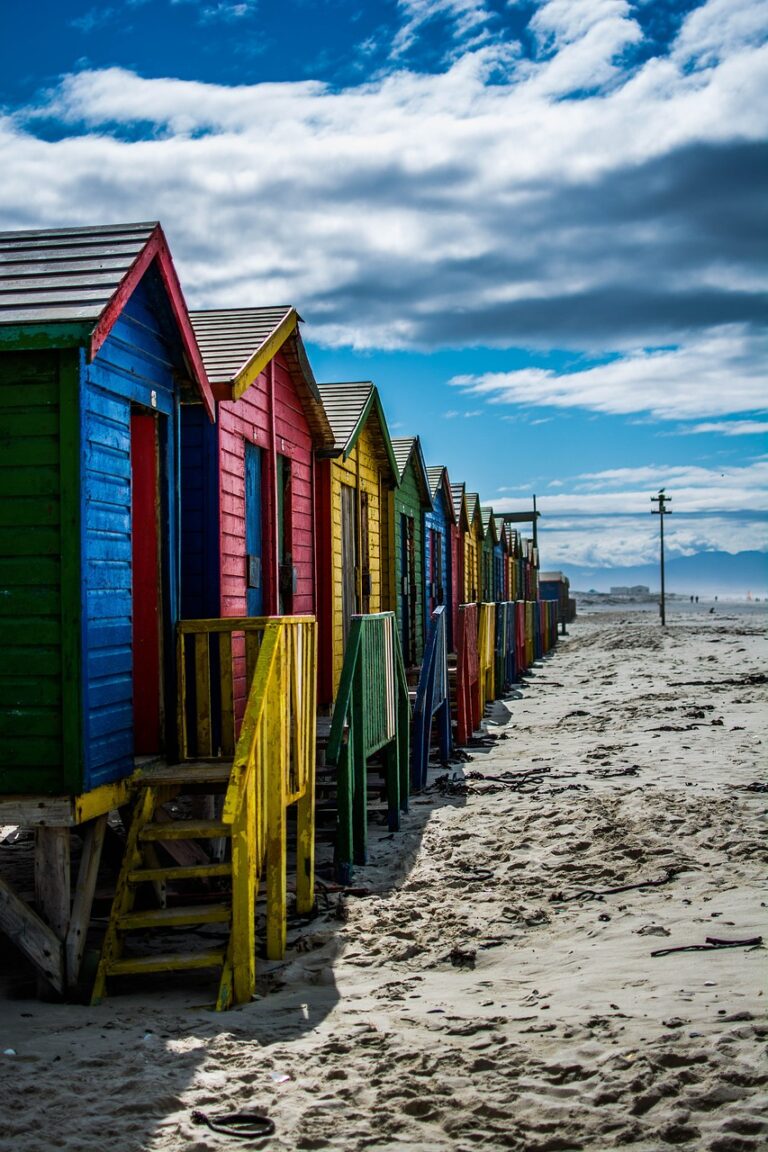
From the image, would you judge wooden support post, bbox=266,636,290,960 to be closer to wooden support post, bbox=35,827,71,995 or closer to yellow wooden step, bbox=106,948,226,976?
yellow wooden step, bbox=106,948,226,976

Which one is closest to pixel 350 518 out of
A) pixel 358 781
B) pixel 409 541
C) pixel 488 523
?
pixel 409 541

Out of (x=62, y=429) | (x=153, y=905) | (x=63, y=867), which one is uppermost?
(x=62, y=429)

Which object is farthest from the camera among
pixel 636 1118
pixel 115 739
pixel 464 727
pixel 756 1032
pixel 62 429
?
pixel 464 727

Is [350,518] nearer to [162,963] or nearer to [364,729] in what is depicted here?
[364,729]

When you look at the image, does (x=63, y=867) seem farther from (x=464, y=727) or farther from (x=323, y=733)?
(x=464, y=727)

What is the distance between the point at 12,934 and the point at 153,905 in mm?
1687

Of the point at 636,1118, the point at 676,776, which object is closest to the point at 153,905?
the point at 636,1118

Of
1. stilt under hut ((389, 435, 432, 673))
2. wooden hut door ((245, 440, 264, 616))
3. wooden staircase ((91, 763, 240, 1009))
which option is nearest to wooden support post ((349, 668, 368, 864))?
wooden staircase ((91, 763, 240, 1009))

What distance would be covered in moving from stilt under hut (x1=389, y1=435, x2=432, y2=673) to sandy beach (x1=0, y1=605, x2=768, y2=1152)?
27.0ft

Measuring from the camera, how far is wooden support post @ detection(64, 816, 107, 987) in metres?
5.68

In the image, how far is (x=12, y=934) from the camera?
557cm

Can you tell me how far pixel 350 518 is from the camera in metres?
13.8

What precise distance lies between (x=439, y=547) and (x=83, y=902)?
17223 millimetres

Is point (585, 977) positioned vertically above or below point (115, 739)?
below
